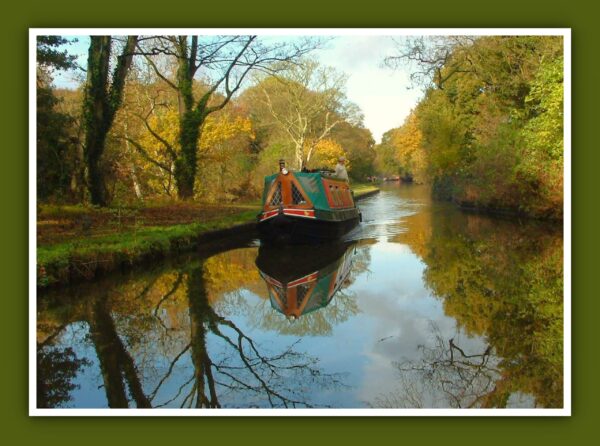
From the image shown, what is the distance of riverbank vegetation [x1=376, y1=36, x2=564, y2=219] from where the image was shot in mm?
13273

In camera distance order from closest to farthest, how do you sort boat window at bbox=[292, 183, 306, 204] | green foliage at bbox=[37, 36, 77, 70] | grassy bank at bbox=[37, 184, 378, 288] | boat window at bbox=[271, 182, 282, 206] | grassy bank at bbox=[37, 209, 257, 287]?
1. grassy bank at bbox=[37, 209, 257, 287]
2. grassy bank at bbox=[37, 184, 378, 288]
3. green foliage at bbox=[37, 36, 77, 70]
4. boat window at bbox=[292, 183, 306, 204]
5. boat window at bbox=[271, 182, 282, 206]

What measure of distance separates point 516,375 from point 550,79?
33.3 ft

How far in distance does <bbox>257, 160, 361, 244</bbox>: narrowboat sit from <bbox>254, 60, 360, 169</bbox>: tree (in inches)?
A: 551

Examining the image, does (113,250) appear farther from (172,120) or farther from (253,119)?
(253,119)

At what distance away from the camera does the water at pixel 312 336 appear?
430 cm

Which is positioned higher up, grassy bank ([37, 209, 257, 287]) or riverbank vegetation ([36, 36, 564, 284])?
riverbank vegetation ([36, 36, 564, 284])

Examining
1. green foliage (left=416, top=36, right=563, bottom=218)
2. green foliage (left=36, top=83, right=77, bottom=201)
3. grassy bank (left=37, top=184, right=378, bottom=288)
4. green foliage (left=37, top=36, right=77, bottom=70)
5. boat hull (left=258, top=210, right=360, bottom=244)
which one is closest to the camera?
grassy bank (left=37, top=184, right=378, bottom=288)

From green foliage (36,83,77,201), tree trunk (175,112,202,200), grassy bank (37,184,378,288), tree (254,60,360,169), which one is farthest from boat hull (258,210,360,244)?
tree (254,60,360,169)

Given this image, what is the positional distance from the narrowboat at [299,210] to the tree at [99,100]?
14.1ft

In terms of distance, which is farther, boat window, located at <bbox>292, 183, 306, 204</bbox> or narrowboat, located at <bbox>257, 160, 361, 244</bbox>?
boat window, located at <bbox>292, 183, 306, 204</bbox>

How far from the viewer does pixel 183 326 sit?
6.23 m

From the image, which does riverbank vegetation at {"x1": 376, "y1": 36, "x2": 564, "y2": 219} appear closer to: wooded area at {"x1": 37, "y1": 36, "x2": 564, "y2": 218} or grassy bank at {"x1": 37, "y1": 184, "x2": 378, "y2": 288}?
wooded area at {"x1": 37, "y1": 36, "x2": 564, "y2": 218}

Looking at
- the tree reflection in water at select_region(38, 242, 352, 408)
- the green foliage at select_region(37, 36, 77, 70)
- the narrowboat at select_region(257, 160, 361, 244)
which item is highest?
the green foliage at select_region(37, 36, 77, 70)

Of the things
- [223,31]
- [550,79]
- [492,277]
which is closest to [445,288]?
[492,277]
